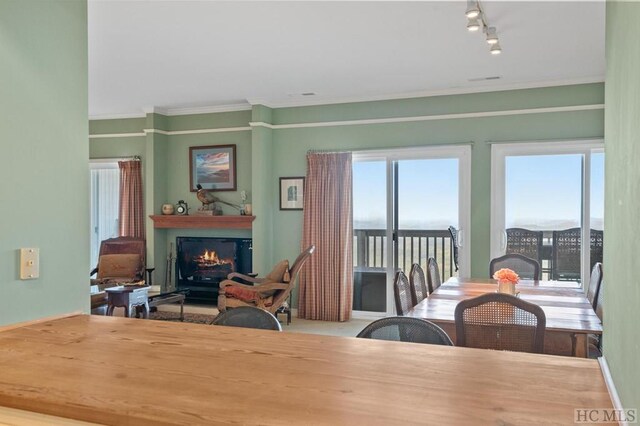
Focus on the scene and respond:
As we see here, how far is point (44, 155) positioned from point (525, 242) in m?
5.02

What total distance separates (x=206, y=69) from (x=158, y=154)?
2443 millimetres

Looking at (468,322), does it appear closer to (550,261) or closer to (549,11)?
(549,11)

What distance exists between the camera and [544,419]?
93cm

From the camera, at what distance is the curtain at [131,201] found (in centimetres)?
710

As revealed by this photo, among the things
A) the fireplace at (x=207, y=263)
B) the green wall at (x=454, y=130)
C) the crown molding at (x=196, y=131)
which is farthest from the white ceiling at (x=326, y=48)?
the fireplace at (x=207, y=263)

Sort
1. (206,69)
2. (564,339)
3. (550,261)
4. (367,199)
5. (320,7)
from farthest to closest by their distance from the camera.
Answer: (367,199) < (550,261) < (206,69) < (320,7) < (564,339)

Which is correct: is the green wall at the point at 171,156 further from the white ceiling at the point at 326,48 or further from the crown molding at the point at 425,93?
the white ceiling at the point at 326,48

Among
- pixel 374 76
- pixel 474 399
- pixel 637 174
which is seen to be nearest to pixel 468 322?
pixel 474 399

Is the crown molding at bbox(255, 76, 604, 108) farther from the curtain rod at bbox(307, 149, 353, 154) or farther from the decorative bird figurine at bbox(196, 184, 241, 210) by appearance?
the decorative bird figurine at bbox(196, 184, 241, 210)

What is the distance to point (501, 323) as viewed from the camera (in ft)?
7.67

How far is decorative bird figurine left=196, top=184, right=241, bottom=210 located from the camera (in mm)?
6652

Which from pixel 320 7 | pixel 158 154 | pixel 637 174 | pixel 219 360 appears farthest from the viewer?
pixel 158 154

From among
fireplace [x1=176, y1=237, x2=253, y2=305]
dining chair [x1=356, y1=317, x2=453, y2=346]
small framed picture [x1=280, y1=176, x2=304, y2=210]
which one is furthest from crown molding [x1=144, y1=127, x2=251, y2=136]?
dining chair [x1=356, y1=317, x2=453, y2=346]

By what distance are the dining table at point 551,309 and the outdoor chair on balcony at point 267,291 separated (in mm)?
1762
